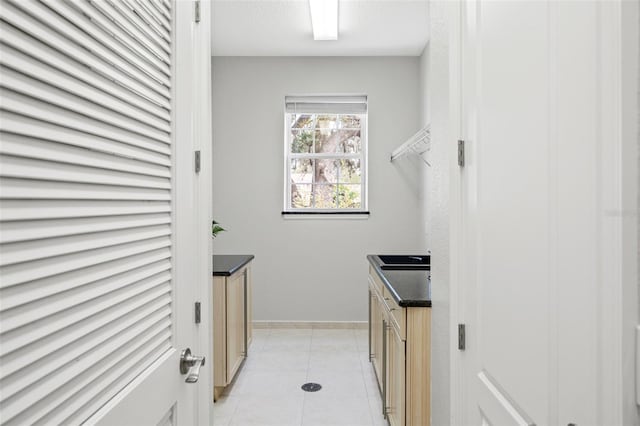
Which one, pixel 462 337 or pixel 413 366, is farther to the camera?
pixel 413 366

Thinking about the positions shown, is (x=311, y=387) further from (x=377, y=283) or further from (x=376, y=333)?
(x=377, y=283)

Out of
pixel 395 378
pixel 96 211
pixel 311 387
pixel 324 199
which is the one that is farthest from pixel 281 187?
pixel 96 211

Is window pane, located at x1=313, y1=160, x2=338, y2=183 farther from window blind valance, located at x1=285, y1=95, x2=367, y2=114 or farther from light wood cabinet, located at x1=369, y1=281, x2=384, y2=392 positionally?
light wood cabinet, located at x1=369, y1=281, x2=384, y2=392

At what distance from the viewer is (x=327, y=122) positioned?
511cm

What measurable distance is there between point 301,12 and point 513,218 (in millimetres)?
3289

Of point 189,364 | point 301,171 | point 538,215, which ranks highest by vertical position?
point 301,171

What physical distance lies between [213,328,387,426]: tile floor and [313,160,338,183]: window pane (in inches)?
64.3

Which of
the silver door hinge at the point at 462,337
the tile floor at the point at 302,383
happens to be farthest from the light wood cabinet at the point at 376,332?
the silver door hinge at the point at 462,337

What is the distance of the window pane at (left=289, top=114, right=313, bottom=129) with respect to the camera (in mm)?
5082

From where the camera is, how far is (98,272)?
859 millimetres

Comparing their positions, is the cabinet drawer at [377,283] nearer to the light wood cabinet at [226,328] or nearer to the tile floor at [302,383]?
the tile floor at [302,383]

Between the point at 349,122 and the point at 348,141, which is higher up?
the point at 349,122

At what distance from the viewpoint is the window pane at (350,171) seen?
5.11 m

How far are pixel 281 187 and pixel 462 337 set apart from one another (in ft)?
12.5
